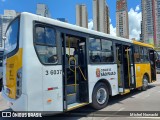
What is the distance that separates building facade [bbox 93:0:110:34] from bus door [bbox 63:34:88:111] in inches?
1124

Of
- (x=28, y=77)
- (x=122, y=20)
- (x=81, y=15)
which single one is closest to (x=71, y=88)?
(x=28, y=77)

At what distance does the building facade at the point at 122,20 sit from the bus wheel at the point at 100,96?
4128 centimetres

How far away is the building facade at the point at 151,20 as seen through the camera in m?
52.0

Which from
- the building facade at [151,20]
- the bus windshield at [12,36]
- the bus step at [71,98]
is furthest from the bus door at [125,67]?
the building facade at [151,20]

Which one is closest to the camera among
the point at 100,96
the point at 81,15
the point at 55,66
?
the point at 55,66

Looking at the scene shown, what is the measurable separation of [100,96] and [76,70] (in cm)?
148

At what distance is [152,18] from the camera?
53188 mm

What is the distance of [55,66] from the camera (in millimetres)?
5395

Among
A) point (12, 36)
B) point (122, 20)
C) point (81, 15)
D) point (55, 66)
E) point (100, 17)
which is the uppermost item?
point (122, 20)

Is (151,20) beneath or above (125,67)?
above

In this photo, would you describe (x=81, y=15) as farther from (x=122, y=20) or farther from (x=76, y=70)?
(x=76, y=70)

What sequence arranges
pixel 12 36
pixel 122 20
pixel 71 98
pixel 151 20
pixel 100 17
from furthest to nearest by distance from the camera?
pixel 151 20 → pixel 122 20 → pixel 100 17 → pixel 71 98 → pixel 12 36

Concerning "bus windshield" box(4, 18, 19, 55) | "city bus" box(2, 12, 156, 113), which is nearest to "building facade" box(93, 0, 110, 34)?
"city bus" box(2, 12, 156, 113)

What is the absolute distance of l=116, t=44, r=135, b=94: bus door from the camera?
8695 millimetres
